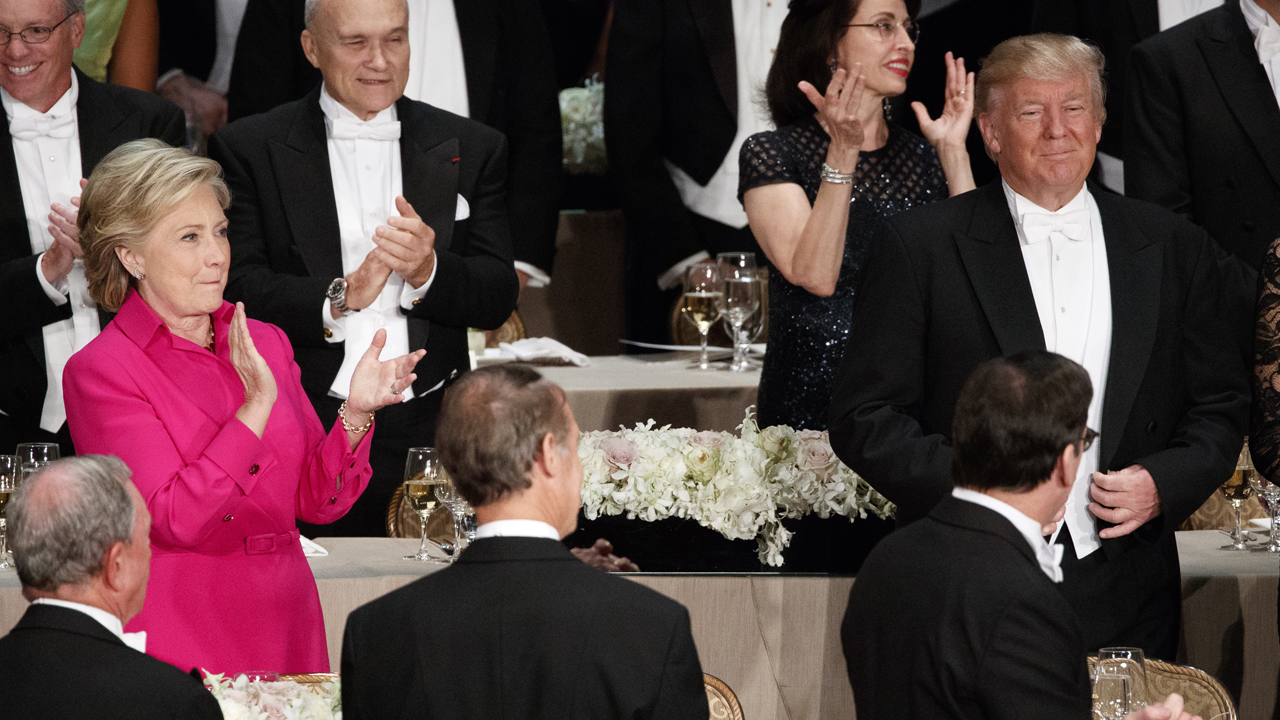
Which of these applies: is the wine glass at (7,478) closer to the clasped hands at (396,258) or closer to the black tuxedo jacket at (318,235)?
the black tuxedo jacket at (318,235)

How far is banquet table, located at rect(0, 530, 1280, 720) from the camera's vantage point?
273cm

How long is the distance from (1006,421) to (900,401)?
0.75 m

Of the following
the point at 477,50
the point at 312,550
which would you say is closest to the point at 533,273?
the point at 477,50

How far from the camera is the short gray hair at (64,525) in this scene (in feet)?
6.00

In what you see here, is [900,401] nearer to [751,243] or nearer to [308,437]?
[308,437]

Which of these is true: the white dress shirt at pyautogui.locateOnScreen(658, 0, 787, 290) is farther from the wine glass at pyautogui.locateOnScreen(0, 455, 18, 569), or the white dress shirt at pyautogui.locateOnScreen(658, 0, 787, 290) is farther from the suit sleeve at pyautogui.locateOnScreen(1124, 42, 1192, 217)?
the wine glass at pyautogui.locateOnScreen(0, 455, 18, 569)

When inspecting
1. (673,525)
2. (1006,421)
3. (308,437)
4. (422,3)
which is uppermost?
(422,3)

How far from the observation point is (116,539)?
186 centimetres

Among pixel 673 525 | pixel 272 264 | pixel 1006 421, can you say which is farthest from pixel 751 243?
pixel 1006 421

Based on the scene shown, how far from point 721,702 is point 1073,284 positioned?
1.07 meters

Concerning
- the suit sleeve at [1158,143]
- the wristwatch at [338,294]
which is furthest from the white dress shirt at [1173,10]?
the wristwatch at [338,294]

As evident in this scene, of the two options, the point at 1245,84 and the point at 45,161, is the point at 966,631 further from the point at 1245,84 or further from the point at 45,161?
the point at 45,161

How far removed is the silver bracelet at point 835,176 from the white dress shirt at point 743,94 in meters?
1.84

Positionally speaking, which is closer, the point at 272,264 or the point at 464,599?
the point at 464,599
